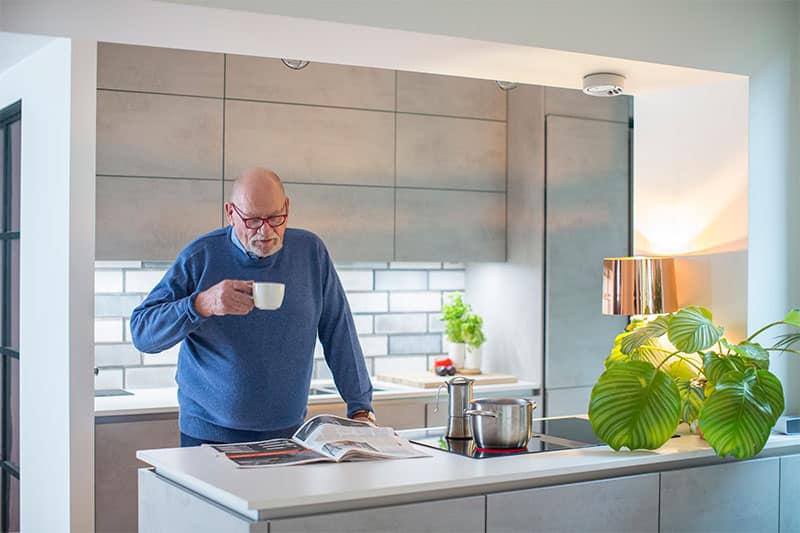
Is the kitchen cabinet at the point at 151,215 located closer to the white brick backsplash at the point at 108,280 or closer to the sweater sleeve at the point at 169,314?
the white brick backsplash at the point at 108,280

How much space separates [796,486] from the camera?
3049mm

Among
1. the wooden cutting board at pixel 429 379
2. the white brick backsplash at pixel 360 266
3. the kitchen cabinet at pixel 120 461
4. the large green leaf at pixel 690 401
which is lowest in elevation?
the kitchen cabinet at pixel 120 461

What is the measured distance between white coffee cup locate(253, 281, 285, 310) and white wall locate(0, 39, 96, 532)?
1.38m

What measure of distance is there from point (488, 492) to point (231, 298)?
87 cm

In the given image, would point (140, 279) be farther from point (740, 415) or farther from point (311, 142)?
point (740, 415)

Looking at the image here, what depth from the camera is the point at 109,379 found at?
184 inches

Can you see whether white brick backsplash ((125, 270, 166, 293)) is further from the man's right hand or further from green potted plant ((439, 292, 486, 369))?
the man's right hand

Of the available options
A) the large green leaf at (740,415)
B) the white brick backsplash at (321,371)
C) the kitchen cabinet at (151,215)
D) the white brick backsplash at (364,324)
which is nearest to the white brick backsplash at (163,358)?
the kitchen cabinet at (151,215)

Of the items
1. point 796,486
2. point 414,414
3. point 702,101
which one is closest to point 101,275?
point 414,414

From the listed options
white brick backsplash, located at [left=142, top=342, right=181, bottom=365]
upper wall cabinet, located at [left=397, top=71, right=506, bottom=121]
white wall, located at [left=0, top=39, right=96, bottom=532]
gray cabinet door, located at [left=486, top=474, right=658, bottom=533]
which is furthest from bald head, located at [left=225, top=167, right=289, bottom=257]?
upper wall cabinet, located at [left=397, top=71, right=506, bottom=121]

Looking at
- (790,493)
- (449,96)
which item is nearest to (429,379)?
(449,96)

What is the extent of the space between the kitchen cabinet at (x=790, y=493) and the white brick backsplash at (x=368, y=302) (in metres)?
2.69

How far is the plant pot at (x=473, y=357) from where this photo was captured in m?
5.19

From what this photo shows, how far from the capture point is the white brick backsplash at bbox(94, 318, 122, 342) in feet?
15.2
